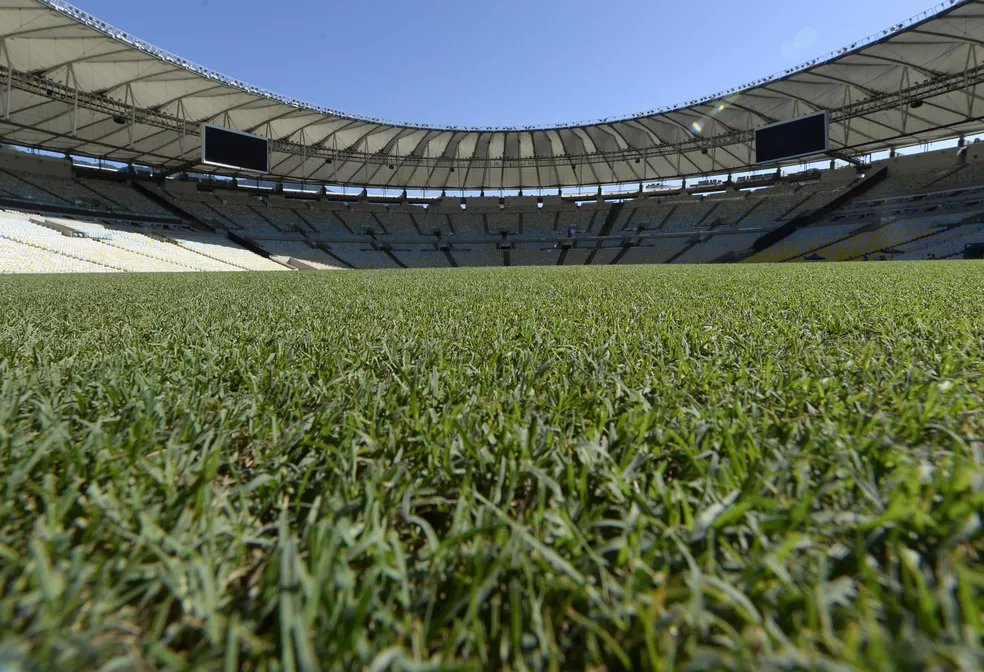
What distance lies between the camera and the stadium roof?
17.8 m

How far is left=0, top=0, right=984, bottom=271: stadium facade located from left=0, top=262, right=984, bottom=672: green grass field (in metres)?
22.2

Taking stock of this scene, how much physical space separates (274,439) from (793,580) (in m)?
0.90

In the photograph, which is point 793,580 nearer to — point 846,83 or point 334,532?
point 334,532

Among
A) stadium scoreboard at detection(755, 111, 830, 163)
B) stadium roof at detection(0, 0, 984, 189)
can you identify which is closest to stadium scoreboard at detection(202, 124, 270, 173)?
stadium roof at detection(0, 0, 984, 189)

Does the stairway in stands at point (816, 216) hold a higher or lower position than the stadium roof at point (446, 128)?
lower

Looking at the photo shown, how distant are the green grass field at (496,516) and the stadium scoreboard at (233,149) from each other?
1194 inches

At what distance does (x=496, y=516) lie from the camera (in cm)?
60

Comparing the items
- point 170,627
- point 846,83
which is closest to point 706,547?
point 170,627

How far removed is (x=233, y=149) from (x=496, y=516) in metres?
32.7

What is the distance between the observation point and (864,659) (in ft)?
1.13

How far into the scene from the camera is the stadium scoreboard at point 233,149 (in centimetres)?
2472

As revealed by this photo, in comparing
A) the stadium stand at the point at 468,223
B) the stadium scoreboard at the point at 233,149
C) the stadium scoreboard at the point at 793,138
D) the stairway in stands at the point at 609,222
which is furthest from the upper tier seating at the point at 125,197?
the stadium scoreboard at the point at 793,138

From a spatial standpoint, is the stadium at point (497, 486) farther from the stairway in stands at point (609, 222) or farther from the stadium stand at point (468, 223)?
the stairway in stands at point (609, 222)

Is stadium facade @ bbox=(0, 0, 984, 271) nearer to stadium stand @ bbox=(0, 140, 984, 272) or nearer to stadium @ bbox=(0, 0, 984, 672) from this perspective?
stadium stand @ bbox=(0, 140, 984, 272)
